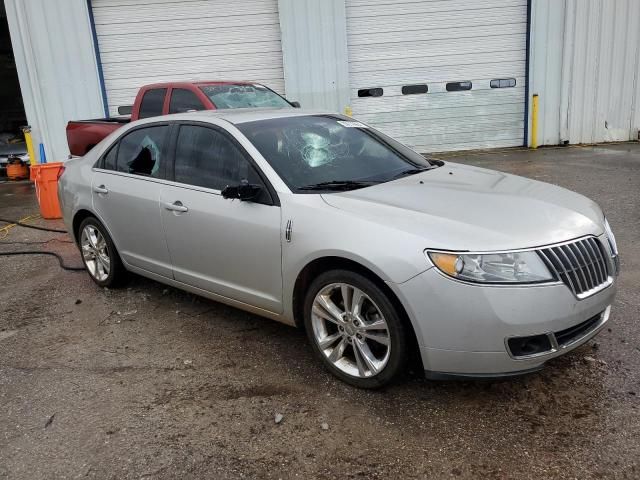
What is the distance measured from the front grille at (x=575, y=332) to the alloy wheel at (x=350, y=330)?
85 cm

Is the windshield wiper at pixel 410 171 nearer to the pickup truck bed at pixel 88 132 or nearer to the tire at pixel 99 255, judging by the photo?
the tire at pixel 99 255

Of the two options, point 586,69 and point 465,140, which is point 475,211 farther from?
point 586,69

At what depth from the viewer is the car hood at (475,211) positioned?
9.41 feet

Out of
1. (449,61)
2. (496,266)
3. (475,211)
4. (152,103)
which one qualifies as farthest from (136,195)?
(449,61)

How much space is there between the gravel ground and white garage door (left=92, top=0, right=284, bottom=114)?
28.7 feet

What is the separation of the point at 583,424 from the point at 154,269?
10.3 feet

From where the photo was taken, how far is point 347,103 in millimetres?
12484

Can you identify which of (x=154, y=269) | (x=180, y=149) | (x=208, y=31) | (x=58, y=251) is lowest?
(x=58, y=251)

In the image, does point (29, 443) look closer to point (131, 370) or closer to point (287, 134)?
point (131, 370)

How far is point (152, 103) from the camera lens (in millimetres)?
8648

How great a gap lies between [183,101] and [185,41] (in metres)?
4.56

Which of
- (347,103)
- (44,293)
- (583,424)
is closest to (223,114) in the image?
(44,293)

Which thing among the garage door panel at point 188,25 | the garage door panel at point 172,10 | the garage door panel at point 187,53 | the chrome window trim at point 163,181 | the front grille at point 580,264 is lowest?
the front grille at point 580,264

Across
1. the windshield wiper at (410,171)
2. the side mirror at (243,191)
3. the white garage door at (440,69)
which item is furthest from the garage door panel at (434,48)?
the side mirror at (243,191)
